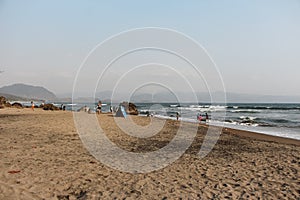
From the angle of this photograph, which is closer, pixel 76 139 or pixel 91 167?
pixel 91 167

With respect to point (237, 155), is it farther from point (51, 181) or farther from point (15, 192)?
Answer: point (15, 192)

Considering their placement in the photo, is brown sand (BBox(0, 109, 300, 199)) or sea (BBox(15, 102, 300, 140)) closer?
brown sand (BBox(0, 109, 300, 199))

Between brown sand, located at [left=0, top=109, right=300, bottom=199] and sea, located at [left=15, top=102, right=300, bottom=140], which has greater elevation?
brown sand, located at [left=0, top=109, right=300, bottom=199]

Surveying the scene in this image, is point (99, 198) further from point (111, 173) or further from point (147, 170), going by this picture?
point (147, 170)

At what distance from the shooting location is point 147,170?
7.45 m

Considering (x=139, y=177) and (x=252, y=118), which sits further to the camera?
(x=252, y=118)

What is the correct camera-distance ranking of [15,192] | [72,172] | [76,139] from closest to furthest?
[15,192] < [72,172] < [76,139]

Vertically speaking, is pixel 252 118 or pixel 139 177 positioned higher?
pixel 139 177

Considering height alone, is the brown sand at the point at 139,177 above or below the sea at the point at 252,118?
above

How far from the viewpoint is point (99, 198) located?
5.20 m

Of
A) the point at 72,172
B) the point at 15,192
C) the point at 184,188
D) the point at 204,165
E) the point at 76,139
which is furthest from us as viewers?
the point at 76,139

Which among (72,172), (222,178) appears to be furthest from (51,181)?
(222,178)

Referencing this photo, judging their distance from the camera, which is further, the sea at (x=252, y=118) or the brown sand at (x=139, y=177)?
the sea at (x=252, y=118)

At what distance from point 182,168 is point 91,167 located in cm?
270
